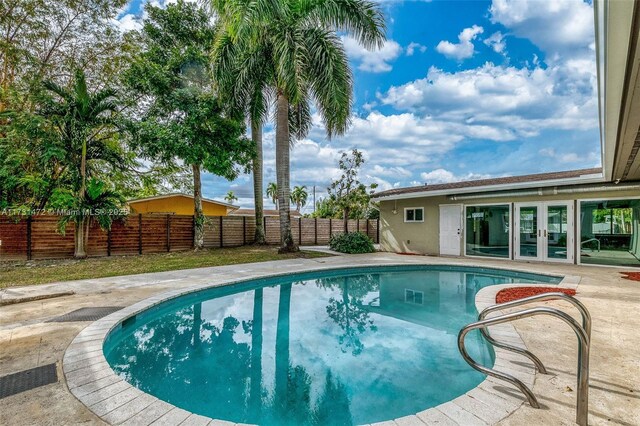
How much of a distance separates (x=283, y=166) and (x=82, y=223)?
734 cm

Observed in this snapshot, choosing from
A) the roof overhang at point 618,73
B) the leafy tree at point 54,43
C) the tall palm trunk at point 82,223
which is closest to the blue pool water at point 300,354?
the roof overhang at point 618,73

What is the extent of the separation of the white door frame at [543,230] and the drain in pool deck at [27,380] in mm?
13059

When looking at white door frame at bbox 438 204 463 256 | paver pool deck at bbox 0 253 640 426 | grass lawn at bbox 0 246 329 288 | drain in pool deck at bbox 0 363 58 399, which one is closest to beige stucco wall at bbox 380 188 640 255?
white door frame at bbox 438 204 463 256

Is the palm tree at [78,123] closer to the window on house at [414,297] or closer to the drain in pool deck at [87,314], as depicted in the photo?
the drain in pool deck at [87,314]

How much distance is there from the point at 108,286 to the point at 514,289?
8966mm

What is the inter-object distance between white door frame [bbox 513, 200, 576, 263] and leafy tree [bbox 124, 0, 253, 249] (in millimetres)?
11033

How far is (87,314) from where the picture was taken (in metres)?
4.77

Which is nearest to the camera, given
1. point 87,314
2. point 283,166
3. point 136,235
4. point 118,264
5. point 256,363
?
point 256,363

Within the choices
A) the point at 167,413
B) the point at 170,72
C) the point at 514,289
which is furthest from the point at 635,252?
the point at 170,72

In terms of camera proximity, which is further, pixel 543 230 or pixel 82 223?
pixel 543 230

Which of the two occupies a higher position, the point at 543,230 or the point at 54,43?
the point at 54,43

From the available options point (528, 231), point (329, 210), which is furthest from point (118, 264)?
point (528, 231)

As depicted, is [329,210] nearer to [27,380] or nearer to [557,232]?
[557,232]

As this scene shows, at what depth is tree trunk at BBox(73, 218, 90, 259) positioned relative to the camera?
10.5 m
